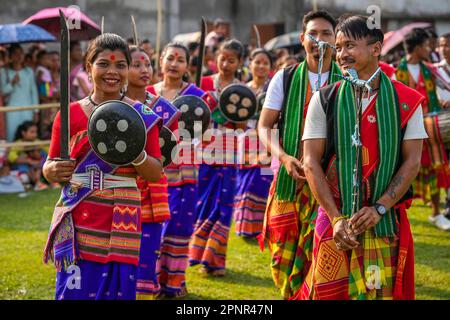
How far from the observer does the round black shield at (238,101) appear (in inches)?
287

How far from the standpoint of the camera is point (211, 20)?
24.0 meters

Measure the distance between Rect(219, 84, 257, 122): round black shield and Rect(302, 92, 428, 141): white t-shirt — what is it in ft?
10.1

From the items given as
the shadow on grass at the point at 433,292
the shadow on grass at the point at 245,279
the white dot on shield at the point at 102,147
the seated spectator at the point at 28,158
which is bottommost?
the shadow on grass at the point at 245,279

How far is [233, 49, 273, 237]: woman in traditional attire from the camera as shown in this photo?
876 cm

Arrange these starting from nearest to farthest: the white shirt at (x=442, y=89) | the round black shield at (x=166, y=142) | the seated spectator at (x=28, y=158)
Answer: the round black shield at (x=166, y=142) < the white shirt at (x=442, y=89) < the seated spectator at (x=28, y=158)

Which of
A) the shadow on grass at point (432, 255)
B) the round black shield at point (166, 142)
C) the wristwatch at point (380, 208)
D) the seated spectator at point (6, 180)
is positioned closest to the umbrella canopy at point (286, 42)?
the seated spectator at point (6, 180)

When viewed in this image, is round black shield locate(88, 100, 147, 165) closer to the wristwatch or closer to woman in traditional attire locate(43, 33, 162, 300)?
woman in traditional attire locate(43, 33, 162, 300)

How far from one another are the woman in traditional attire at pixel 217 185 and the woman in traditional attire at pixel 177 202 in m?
0.71

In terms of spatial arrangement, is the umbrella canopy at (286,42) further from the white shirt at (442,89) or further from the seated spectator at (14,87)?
the white shirt at (442,89)

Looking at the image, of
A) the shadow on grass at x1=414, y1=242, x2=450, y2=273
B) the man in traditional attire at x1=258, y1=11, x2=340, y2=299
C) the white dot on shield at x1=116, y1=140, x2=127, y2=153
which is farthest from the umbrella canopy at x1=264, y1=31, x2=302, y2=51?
the white dot on shield at x1=116, y1=140, x2=127, y2=153

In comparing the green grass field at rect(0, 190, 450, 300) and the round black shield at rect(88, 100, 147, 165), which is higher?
the round black shield at rect(88, 100, 147, 165)

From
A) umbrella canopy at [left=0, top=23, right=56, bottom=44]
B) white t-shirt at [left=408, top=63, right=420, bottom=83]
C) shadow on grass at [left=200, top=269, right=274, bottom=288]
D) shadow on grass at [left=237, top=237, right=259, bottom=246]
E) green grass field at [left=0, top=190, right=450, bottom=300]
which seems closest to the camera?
green grass field at [left=0, top=190, right=450, bottom=300]
